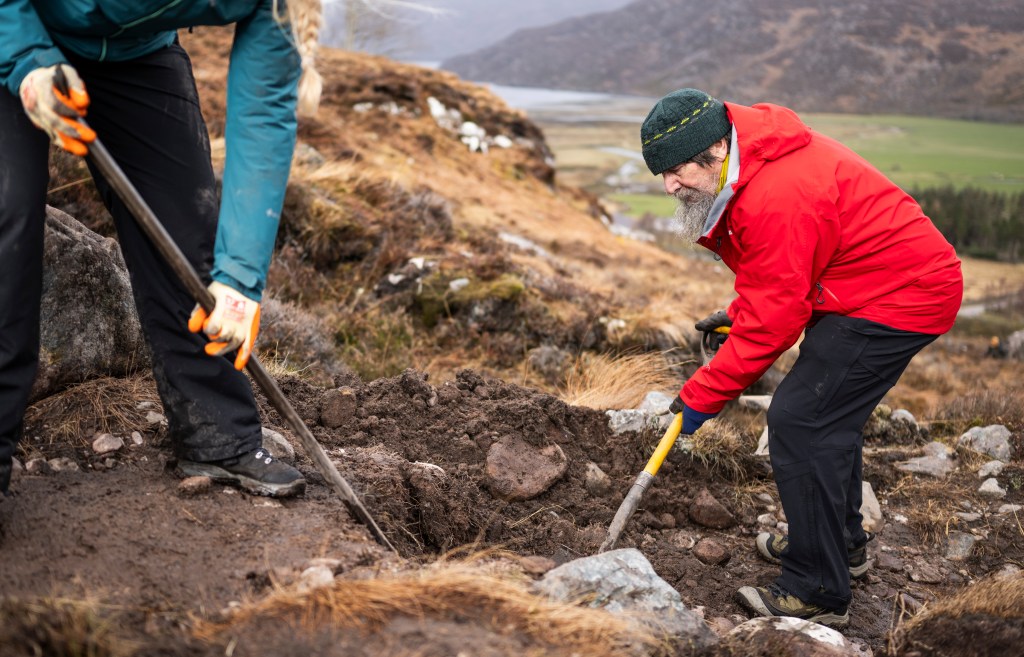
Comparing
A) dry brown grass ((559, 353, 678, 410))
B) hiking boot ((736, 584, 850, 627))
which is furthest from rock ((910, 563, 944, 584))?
dry brown grass ((559, 353, 678, 410))

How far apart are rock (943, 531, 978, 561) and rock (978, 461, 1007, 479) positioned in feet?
2.69

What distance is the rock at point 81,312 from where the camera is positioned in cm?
328

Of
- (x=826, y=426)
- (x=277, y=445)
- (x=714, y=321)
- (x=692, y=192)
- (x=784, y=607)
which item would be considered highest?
(x=692, y=192)

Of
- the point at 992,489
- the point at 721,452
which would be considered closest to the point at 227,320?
the point at 721,452

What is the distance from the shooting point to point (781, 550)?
12.4 ft

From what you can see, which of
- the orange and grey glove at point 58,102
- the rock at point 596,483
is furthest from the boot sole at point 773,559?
the orange and grey glove at point 58,102

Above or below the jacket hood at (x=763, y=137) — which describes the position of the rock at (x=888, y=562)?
below

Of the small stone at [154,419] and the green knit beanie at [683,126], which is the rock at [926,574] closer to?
the green knit beanie at [683,126]

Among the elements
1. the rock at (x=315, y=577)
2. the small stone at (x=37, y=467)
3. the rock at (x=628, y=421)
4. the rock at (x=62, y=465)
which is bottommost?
the rock at (x=628, y=421)

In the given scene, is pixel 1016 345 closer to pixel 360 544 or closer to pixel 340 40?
pixel 360 544

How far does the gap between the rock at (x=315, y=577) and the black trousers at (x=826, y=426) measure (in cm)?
180

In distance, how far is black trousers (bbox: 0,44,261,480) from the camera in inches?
92.6

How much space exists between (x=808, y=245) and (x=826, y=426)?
790 millimetres

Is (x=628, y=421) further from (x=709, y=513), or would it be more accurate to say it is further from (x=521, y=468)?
(x=521, y=468)
